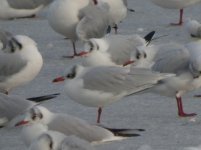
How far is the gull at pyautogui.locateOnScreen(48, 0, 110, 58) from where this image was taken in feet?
34.0

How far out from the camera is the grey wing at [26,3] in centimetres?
1283

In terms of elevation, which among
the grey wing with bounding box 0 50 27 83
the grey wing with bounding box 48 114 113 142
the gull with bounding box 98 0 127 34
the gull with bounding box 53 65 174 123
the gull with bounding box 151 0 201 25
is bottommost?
the gull with bounding box 151 0 201 25

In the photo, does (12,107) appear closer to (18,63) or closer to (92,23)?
(18,63)

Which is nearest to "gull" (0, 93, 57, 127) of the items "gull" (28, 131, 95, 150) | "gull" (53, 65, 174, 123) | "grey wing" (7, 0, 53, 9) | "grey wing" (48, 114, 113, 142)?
"gull" (53, 65, 174, 123)

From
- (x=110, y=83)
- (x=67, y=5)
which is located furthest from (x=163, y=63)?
(x=67, y=5)

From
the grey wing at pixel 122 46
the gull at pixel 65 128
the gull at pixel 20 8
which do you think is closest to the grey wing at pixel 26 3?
the gull at pixel 20 8

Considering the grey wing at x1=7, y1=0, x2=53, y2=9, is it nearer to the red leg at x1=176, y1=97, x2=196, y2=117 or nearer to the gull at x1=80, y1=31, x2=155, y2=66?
the gull at x1=80, y1=31, x2=155, y2=66

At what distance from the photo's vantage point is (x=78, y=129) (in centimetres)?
666

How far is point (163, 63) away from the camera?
776cm

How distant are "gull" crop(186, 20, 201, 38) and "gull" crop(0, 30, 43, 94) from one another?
53.0 inches

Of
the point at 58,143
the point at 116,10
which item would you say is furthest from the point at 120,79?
the point at 116,10

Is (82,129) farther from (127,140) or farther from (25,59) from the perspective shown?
(25,59)

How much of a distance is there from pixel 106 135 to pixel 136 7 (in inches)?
260

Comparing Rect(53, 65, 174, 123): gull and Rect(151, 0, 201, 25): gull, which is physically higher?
Rect(53, 65, 174, 123): gull
